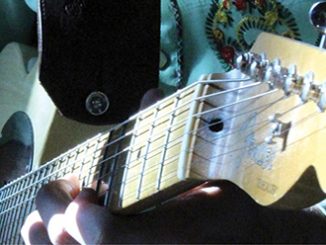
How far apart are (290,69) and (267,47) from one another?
0.20 ft

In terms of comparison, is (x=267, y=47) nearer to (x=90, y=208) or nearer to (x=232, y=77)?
(x=232, y=77)

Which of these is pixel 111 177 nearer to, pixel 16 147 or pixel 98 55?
pixel 98 55

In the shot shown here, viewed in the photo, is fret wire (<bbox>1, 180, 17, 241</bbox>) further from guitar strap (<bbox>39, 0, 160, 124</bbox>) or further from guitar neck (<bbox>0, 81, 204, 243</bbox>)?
guitar strap (<bbox>39, 0, 160, 124</bbox>)

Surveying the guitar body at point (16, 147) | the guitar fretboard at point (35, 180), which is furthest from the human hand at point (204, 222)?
the guitar body at point (16, 147)

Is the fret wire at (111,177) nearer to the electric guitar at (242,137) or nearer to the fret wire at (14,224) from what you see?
the electric guitar at (242,137)

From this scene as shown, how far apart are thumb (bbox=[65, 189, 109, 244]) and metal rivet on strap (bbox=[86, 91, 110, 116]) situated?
162 mm

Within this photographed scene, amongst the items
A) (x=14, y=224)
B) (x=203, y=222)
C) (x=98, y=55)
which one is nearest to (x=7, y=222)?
(x=14, y=224)

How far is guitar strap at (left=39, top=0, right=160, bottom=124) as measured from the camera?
67 centimetres

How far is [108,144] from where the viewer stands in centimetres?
60

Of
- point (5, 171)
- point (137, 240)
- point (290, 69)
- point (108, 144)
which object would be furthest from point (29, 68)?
point (290, 69)

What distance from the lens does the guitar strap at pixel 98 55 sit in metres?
0.67

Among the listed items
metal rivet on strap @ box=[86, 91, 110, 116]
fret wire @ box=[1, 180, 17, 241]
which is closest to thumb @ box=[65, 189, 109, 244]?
metal rivet on strap @ box=[86, 91, 110, 116]

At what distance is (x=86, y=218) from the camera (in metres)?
0.50

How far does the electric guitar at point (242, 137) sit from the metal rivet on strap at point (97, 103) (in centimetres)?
12
